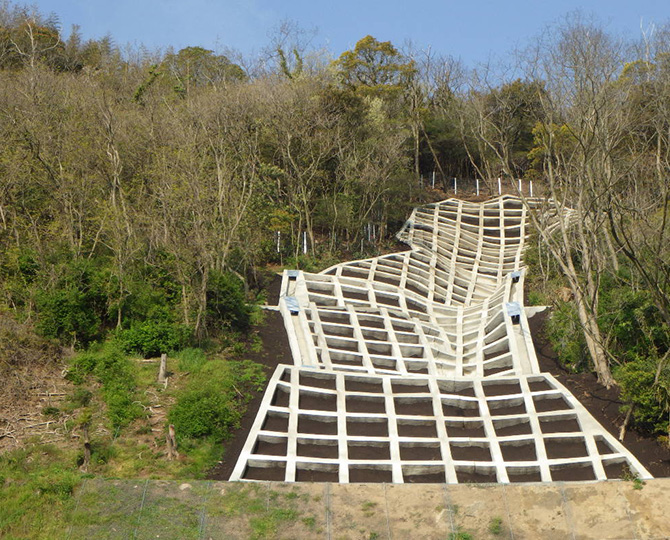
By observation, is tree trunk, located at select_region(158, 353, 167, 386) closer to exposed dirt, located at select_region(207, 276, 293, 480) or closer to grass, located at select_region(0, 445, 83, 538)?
exposed dirt, located at select_region(207, 276, 293, 480)

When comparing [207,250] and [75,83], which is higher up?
[75,83]

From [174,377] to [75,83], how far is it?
16025mm

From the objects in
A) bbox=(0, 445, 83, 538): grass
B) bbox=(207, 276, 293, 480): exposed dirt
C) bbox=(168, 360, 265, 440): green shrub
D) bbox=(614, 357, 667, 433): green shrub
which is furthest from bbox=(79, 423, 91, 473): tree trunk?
bbox=(614, 357, 667, 433): green shrub

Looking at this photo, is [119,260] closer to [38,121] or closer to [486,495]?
[38,121]

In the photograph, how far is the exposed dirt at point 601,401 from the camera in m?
14.4

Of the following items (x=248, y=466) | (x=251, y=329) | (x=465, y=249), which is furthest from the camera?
(x=465, y=249)

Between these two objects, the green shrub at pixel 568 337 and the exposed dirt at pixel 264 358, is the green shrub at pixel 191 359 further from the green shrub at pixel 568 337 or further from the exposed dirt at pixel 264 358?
the green shrub at pixel 568 337

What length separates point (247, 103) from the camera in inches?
1075

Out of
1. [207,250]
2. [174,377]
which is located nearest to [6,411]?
[174,377]

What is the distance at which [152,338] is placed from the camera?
18.6 metres

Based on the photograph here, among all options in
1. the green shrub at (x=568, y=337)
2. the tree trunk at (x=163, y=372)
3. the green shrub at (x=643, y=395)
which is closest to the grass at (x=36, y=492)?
the tree trunk at (x=163, y=372)

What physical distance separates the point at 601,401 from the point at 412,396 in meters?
4.37

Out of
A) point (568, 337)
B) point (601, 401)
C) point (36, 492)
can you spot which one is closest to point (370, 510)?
point (36, 492)

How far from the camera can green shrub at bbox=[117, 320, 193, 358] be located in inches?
727
